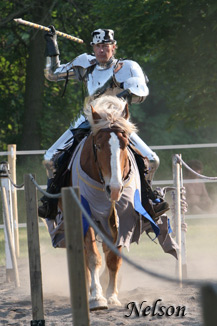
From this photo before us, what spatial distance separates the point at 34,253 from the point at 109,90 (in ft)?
8.34

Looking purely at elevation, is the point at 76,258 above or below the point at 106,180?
below

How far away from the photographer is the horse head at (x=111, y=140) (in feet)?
18.3

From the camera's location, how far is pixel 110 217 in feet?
19.9

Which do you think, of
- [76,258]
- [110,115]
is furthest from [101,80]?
[76,258]

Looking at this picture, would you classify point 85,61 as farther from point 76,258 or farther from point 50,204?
point 76,258

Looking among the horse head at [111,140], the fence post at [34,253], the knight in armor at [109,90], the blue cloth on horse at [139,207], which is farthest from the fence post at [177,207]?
the fence post at [34,253]

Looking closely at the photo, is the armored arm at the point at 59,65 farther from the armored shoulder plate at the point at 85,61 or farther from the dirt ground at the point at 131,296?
the dirt ground at the point at 131,296

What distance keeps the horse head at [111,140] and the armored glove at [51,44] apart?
1.60m

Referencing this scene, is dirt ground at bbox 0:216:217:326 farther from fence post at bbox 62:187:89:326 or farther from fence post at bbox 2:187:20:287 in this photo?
fence post at bbox 62:187:89:326

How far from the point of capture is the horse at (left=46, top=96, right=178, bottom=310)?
572cm

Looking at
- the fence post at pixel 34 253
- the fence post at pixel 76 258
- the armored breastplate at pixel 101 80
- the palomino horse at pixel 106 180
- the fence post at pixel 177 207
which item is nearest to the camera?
the fence post at pixel 76 258

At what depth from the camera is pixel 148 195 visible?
6.67 meters

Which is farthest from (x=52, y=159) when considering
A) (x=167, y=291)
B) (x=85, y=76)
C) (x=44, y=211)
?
(x=167, y=291)

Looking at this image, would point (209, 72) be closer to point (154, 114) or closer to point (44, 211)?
point (44, 211)
